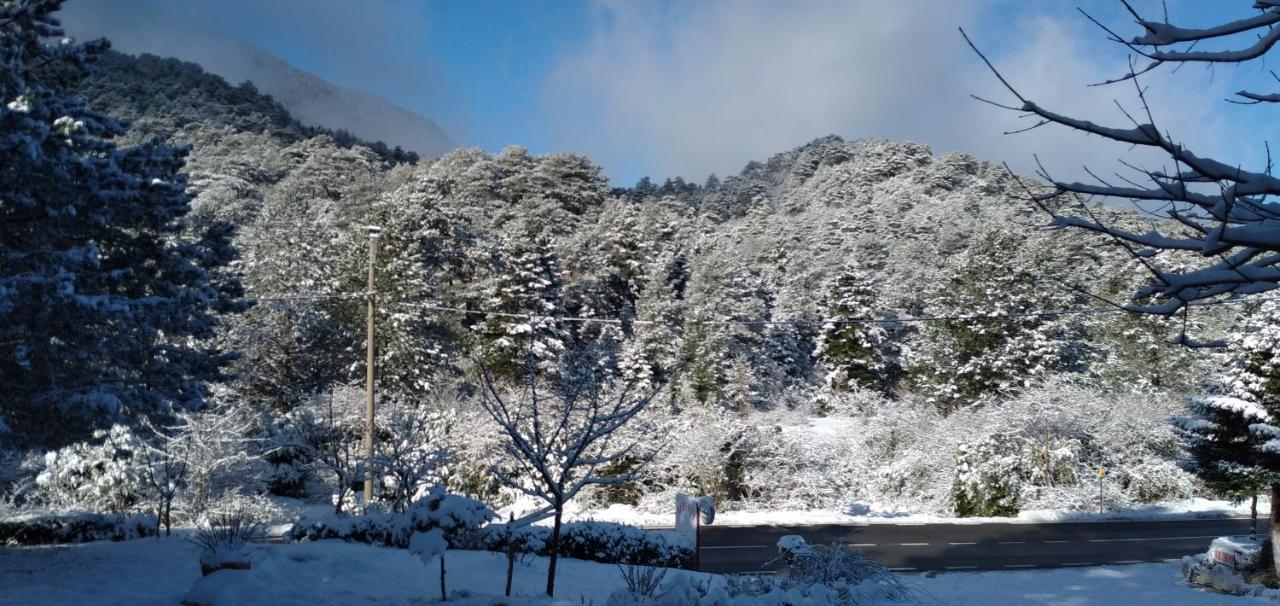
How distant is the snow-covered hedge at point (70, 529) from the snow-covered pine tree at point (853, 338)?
27472 mm

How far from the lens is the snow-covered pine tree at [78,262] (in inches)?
272

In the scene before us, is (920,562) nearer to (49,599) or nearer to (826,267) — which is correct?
(49,599)

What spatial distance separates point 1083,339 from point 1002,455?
12719mm

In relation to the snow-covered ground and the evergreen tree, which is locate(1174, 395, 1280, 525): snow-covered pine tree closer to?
the evergreen tree

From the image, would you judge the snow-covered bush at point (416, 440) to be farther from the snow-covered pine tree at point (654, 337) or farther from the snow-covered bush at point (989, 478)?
the snow-covered bush at point (989, 478)

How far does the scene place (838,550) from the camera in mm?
9398

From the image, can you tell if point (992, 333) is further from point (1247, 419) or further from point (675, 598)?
point (675, 598)

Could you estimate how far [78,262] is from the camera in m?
7.04

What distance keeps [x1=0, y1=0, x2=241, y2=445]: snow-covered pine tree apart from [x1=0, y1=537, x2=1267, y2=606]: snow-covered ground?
1713 mm

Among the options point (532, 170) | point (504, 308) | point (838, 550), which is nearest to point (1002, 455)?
point (838, 550)

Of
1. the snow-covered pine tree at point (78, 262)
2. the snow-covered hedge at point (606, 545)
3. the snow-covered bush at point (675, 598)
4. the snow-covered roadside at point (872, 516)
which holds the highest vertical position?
the snow-covered pine tree at point (78, 262)

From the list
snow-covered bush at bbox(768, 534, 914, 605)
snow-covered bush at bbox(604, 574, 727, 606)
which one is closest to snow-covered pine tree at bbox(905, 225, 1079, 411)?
snow-covered bush at bbox(768, 534, 914, 605)

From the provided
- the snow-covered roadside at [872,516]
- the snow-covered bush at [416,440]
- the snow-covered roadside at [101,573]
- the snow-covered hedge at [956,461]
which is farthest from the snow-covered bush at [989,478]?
the snow-covered roadside at [101,573]

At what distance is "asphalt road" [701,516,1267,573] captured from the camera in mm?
15406
